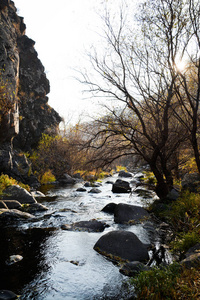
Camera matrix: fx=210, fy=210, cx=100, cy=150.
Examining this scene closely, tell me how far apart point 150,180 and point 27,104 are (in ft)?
54.3

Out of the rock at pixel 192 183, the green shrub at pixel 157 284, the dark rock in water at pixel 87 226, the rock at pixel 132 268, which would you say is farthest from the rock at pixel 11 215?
the rock at pixel 192 183

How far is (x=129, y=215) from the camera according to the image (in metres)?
8.71

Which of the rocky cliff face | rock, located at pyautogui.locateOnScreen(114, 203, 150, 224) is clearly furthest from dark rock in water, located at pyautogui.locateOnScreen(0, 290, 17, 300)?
the rocky cliff face

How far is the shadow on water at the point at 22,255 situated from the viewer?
422 centimetres

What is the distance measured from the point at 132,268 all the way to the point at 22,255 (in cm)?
277

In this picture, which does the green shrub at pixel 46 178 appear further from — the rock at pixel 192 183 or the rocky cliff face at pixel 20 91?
the rock at pixel 192 183

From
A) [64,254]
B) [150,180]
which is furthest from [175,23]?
[150,180]

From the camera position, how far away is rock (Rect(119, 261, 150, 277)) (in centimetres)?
448

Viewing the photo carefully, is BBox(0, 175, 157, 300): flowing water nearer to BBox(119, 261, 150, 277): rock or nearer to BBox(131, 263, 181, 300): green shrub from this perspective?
BBox(119, 261, 150, 277): rock

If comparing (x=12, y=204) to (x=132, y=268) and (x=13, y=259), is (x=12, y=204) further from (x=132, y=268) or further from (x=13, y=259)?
(x=132, y=268)

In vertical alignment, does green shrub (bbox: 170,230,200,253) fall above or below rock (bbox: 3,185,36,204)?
above

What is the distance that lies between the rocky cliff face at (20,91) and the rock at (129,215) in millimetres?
9099

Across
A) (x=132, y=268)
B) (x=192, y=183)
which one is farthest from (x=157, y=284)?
(x=192, y=183)

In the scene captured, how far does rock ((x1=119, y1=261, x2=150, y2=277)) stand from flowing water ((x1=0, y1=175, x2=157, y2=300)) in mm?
129
